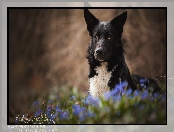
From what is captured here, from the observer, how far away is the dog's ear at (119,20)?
5.69 meters

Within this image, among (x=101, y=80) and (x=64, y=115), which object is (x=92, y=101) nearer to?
(x=101, y=80)

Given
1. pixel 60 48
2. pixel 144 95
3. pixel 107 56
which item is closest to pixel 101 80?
pixel 107 56

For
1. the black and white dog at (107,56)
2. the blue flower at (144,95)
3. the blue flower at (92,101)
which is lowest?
the blue flower at (92,101)

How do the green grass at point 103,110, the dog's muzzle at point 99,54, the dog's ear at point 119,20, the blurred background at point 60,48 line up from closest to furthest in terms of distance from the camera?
the green grass at point 103,110 → the dog's muzzle at point 99,54 → the dog's ear at point 119,20 → the blurred background at point 60,48

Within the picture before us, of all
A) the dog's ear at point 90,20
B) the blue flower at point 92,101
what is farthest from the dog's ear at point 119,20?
the blue flower at point 92,101

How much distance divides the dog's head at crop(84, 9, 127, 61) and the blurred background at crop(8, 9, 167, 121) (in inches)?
5.2

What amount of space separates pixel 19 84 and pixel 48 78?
465 mm

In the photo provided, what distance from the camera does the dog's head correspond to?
18.3 ft

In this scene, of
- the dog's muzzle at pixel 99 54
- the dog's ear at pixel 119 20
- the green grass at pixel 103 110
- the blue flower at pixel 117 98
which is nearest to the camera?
the green grass at pixel 103 110

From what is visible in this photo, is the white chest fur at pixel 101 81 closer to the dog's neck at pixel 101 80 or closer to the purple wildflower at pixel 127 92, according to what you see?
the dog's neck at pixel 101 80

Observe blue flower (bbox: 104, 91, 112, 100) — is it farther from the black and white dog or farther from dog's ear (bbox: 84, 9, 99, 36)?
dog's ear (bbox: 84, 9, 99, 36)

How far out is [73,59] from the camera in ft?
20.4

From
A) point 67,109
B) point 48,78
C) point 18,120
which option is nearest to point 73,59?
point 48,78

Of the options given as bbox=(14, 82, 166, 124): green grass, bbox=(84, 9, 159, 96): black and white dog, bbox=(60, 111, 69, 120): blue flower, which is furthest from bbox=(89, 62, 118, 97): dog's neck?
bbox=(60, 111, 69, 120): blue flower
